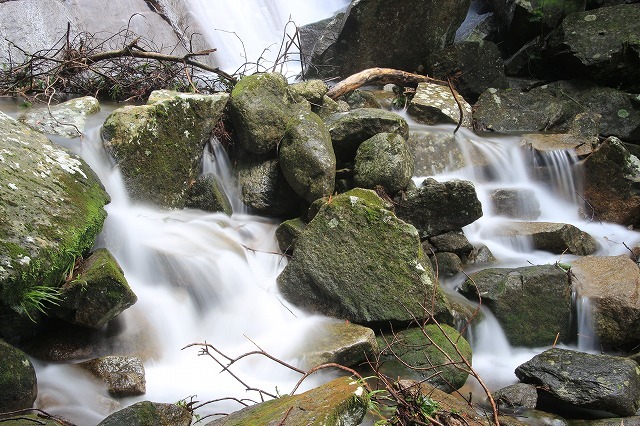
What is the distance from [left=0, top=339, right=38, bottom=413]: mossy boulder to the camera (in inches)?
118

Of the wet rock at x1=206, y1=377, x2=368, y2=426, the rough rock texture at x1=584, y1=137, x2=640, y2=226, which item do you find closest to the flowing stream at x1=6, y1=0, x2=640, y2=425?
the rough rock texture at x1=584, y1=137, x2=640, y2=226

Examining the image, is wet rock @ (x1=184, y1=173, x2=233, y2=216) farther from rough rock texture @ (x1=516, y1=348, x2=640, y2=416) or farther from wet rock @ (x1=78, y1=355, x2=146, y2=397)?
rough rock texture @ (x1=516, y1=348, x2=640, y2=416)

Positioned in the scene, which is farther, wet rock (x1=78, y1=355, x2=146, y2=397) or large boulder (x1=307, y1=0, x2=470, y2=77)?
large boulder (x1=307, y1=0, x2=470, y2=77)

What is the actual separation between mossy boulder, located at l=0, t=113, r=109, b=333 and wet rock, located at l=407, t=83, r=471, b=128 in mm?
4484

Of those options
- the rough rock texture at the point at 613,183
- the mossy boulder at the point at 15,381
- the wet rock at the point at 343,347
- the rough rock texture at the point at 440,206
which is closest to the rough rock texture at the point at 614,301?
the rough rock texture at the point at 440,206

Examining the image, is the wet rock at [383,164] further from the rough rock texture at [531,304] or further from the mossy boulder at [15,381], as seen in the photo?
the mossy boulder at [15,381]

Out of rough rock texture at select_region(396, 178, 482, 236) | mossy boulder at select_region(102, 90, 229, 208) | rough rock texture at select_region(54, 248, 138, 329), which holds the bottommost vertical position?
rough rock texture at select_region(396, 178, 482, 236)

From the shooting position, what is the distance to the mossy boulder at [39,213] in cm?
329

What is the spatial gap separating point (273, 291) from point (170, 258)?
2.61 ft

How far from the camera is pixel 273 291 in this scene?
4.66 metres

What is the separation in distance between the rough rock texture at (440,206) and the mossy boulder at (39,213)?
2651 mm

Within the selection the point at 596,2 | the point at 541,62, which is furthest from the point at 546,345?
the point at 596,2

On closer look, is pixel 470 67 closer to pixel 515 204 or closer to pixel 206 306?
pixel 515 204

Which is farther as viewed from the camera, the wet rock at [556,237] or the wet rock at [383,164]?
the wet rock at [556,237]
